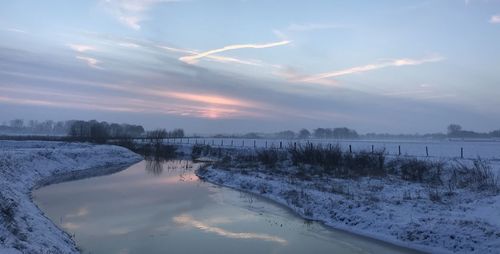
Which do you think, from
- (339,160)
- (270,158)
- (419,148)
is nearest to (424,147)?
(419,148)

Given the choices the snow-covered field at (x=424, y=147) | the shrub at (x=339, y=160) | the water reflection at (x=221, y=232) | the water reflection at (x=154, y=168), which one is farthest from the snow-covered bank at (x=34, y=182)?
the snow-covered field at (x=424, y=147)

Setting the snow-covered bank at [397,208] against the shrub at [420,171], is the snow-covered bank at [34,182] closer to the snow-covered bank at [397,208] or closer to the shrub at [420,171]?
the snow-covered bank at [397,208]

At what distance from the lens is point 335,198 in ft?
60.2

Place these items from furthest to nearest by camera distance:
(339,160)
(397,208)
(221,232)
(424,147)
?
(424,147) < (339,160) < (397,208) < (221,232)

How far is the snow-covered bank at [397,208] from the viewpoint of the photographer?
1195cm

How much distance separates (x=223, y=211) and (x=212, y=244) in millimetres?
5424

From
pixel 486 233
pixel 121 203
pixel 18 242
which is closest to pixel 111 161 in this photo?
pixel 121 203

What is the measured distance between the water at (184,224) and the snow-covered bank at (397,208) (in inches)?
33.4

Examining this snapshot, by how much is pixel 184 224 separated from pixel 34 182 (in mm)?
15987

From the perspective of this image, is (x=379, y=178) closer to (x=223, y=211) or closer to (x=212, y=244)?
(x=223, y=211)

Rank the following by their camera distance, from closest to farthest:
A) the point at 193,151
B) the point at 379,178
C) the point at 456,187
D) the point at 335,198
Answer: the point at 335,198 < the point at 456,187 < the point at 379,178 < the point at 193,151

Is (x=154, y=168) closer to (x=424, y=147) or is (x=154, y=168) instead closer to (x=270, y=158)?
(x=270, y=158)

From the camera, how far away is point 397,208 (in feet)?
51.5

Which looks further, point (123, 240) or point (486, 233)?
point (123, 240)
